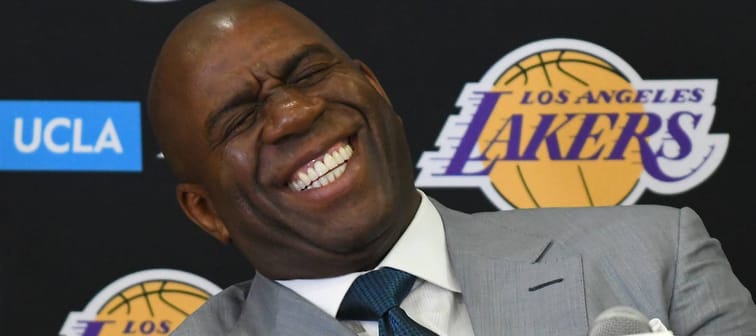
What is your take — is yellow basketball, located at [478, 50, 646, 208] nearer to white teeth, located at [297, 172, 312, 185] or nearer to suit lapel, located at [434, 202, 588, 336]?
suit lapel, located at [434, 202, 588, 336]

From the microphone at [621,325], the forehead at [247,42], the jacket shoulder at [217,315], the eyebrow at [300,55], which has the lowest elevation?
the jacket shoulder at [217,315]

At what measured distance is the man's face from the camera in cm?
168

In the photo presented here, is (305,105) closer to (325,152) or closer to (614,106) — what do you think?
(325,152)

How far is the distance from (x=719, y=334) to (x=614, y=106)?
716 millimetres

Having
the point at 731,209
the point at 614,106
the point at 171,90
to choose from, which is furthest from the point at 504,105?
the point at 171,90

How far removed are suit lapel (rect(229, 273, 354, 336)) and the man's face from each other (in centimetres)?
5

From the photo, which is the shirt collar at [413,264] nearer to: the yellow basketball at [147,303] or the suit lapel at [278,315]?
the suit lapel at [278,315]

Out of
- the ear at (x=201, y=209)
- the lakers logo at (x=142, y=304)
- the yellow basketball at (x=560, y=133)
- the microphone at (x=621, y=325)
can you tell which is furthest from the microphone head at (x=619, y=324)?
the lakers logo at (x=142, y=304)

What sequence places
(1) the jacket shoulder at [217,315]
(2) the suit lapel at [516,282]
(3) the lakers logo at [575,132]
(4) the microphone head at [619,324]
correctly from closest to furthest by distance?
(4) the microphone head at [619,324], (2) the suit lapel at [516,282], (1) the jacket shoulder at [217,315], (3) the lakers logo at [575,132]

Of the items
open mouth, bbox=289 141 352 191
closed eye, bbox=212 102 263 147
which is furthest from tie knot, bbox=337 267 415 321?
closed eye, bbox=212 102 263 147

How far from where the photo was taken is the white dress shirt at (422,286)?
1732mm

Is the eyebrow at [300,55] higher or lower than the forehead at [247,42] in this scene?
lower

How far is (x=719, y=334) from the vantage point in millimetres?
1649

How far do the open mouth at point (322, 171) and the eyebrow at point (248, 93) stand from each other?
0.43ft
